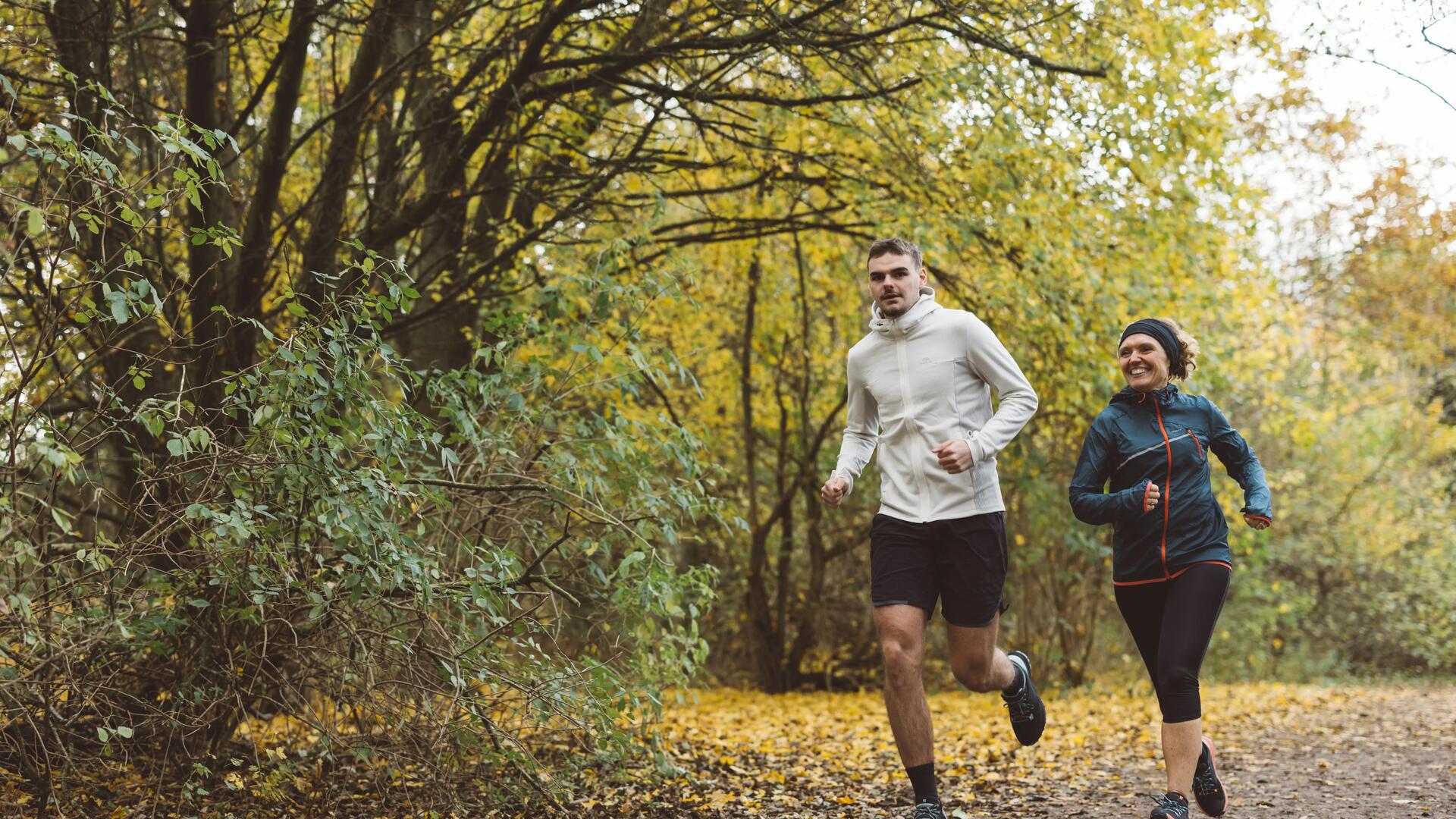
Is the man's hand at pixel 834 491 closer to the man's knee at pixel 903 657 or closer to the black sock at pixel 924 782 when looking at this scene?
the man's knee at pixel 903 657

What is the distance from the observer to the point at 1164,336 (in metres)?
4.53

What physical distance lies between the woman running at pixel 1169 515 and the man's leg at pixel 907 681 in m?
0.80

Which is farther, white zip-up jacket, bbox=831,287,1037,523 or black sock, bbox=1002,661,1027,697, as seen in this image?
black sock, bbox=1002,661,1027,697

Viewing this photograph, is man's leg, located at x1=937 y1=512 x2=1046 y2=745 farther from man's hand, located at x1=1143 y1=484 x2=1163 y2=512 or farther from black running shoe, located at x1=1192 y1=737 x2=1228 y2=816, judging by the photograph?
black running shoe, located at x1=1192 y1=737 x2=1228 y2=816

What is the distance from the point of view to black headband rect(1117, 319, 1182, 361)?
452 centimetres

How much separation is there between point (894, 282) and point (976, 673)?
1.48m

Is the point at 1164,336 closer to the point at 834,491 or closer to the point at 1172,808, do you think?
the point at 834,491

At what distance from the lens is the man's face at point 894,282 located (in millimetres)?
4316

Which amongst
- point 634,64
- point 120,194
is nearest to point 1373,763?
point 634,64

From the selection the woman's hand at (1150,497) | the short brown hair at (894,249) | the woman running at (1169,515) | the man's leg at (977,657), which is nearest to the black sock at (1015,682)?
the man's leg at (977,657)

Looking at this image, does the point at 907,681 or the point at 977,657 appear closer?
the point at 907,681

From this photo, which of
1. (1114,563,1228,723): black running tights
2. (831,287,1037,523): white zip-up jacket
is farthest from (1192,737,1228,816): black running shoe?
(831,287,1037,523): white zip-up jacket

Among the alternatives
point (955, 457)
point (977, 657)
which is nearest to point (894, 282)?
point (955, 457)

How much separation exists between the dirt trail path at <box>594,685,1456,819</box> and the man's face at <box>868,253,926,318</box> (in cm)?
224
